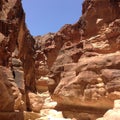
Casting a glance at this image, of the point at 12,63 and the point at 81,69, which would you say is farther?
the point at 12,63

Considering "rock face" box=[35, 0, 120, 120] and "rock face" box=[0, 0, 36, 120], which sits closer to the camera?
"rock face" box=[0, 0, 36, 120]

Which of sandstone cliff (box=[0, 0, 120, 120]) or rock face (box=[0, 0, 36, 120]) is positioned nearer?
rock face (box=[0, 0, 36, 120])

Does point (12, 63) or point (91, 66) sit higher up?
point (12, 63)

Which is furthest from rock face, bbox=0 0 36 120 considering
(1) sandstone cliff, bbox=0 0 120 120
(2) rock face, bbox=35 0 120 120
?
(2) rock face, bbox=35 0 120 120

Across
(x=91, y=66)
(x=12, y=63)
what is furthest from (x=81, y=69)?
(x=12, y=63)

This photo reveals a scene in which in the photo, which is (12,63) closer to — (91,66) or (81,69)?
(81,69)

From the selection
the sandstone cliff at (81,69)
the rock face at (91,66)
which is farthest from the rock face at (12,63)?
the rock face at (91,66)

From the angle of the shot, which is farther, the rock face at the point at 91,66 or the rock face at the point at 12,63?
the rock face at the point at 91,66

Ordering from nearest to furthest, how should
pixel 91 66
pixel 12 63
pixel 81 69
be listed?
pixel 91 66, pixel 81 69, pixel 12 63

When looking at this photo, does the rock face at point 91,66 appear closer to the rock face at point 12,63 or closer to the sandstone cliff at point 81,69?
the sandstone cliff at point 81,69

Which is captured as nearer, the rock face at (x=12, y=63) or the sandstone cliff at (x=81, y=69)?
the rock face at (x=12, y=63)

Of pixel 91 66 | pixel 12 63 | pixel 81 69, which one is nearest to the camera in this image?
pixel 91 66

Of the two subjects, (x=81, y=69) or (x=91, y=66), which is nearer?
(x=91, y=66)

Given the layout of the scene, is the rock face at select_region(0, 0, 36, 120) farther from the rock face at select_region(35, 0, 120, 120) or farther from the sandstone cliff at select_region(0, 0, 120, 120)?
the rock face at select_region(35, 0, 120, 120)
